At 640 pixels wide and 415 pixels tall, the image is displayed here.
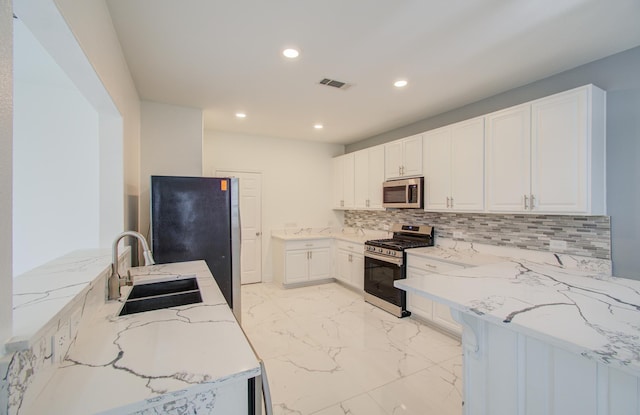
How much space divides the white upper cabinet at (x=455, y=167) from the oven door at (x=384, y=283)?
878mm

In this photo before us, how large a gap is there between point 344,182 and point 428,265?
2.37m

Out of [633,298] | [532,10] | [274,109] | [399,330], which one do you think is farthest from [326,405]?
[274,109]

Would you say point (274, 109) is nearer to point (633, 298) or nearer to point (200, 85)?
point (200, 85)

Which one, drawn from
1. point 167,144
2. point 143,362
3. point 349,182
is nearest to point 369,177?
point 349,182

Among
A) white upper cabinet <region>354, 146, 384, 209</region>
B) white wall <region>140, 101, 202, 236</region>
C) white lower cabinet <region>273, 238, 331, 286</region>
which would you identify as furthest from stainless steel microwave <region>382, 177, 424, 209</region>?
white wall <region>140, 101, 202, 236</region>

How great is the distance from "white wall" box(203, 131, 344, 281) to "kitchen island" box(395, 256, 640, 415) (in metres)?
3.65

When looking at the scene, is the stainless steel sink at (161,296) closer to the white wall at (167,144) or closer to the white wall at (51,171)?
the white wall at (51,171)

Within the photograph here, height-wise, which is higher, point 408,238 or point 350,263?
point 408,238

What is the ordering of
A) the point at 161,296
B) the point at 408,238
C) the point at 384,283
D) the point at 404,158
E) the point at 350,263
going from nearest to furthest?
the point at 161,296, the point at 384,283, the point at 404,158, the point at 408,238, the point at 350,263

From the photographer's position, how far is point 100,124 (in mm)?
2145

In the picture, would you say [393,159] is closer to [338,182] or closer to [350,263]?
[338,182]

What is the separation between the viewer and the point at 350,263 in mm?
4500

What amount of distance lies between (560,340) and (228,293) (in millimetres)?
2633

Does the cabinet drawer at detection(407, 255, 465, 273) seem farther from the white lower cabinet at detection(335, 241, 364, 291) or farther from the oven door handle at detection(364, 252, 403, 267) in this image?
the white lower cabinet at detection(335, 241, 364, 291)
